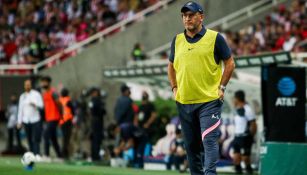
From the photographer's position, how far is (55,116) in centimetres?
2684

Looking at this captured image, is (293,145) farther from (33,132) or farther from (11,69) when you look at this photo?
(11,69)

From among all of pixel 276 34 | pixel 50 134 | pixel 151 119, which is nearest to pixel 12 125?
pixel 50 134

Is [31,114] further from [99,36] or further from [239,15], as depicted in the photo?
[239,15]

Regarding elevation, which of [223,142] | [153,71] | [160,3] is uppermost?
[160,3]

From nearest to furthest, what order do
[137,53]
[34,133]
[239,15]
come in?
[34,133]
[137,53]
[239,15]

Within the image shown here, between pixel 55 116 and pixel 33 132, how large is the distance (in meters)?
1.58

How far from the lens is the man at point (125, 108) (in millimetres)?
24469

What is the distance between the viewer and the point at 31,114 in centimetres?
2519

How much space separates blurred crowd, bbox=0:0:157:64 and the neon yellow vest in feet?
72.3

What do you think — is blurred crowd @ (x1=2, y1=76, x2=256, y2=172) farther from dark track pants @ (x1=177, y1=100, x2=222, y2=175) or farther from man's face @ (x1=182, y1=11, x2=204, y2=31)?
man's face @ (x1=182, y1=11, x2=204, y2=31)

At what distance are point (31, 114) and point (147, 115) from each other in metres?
2.64

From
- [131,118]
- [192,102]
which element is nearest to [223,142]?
[131,118]

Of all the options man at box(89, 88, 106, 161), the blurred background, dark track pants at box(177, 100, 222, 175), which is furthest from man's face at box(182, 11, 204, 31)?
man at box(89, 88, 106, 161)

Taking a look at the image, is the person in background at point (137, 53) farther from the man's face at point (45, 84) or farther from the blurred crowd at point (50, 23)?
the man's face at point (45, 84)
